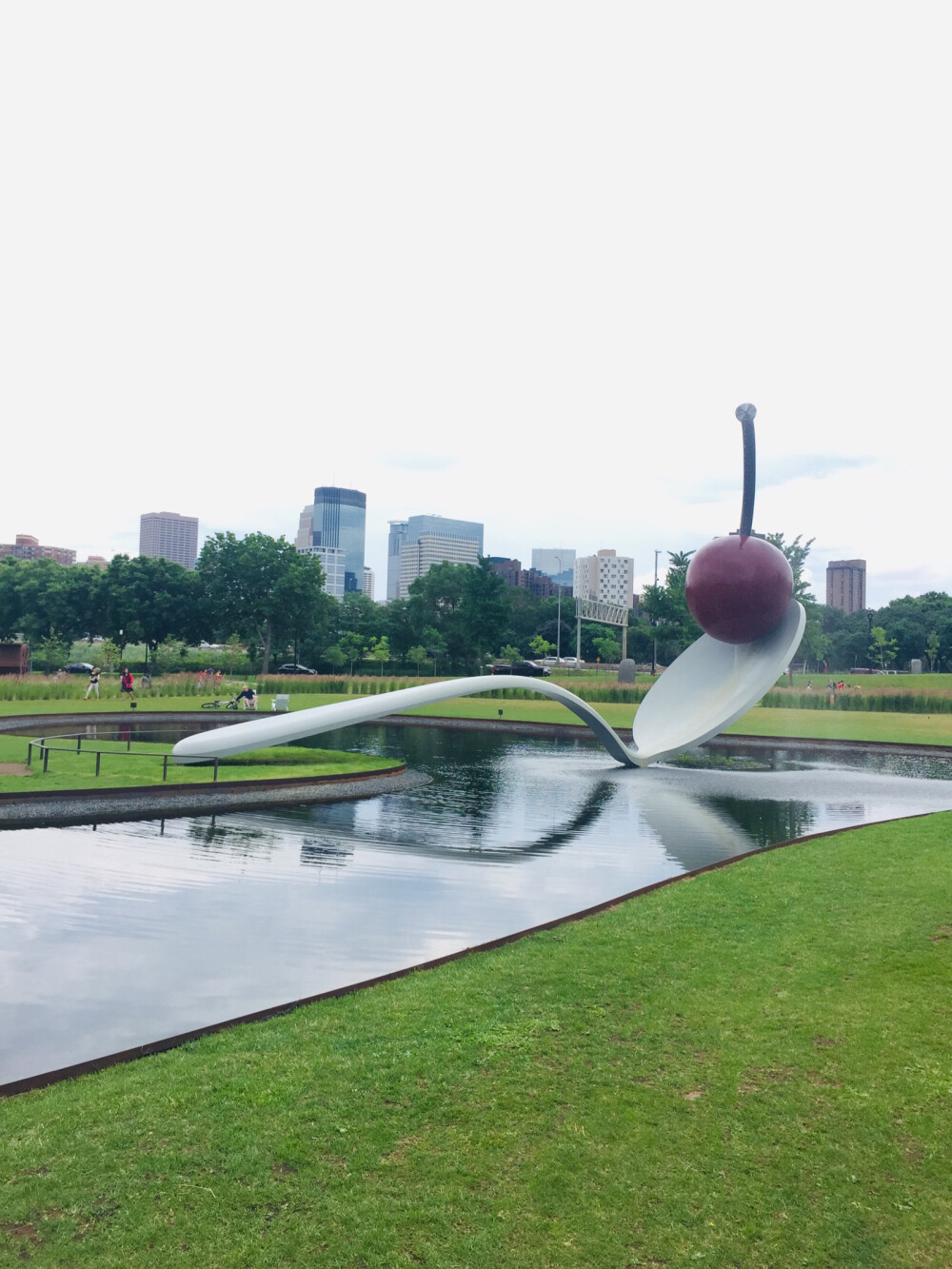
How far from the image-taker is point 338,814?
42.8 ft

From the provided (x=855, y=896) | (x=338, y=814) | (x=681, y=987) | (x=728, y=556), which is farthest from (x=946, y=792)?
(x=681, y=987)

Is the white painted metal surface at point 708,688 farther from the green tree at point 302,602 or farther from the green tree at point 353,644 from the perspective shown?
the green tree at point 353,644

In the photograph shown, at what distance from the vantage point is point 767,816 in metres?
13.6

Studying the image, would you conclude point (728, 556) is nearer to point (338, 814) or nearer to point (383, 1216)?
point (338, 814)

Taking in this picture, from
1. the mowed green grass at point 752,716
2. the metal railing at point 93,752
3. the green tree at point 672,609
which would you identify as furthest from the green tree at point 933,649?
the metal railing at point 93,752

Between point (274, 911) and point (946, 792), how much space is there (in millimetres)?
13576

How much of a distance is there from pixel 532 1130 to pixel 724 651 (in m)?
16.9

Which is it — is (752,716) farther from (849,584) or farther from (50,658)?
(849,584)

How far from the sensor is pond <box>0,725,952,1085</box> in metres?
6.07

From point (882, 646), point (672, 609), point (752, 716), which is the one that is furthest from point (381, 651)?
point (882, 646)

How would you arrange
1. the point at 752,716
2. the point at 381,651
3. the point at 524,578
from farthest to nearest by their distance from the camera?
the point at 524,578, the point at 381,651, the point at 752,716

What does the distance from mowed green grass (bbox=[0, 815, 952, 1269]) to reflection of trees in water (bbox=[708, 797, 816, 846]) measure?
19.2ft

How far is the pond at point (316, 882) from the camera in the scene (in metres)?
6.07

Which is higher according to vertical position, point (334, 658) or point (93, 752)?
point (334, 658)
